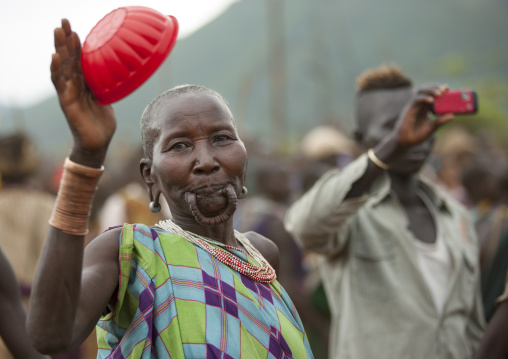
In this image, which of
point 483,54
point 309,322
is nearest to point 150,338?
point 309,322

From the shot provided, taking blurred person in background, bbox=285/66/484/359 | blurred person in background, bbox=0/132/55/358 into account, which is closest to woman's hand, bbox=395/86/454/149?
blurred person in background, bbox=285/66/484/359

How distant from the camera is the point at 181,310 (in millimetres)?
1881

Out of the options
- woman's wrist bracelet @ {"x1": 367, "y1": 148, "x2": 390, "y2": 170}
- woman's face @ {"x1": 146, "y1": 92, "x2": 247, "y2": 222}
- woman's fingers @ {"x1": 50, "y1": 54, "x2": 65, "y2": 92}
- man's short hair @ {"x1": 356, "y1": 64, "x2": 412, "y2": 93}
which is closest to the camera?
woman's fingers @ {"x1": 50, "y1": 54, "x2": 65, "y2": 92}

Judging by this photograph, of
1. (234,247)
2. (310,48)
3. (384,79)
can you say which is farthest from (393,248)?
(310,48)

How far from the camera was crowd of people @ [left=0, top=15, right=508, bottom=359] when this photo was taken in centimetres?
166

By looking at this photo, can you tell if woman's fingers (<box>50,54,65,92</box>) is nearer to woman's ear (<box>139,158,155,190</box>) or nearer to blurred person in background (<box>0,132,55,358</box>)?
woman's ear (<box>139,158,155,190</box>)

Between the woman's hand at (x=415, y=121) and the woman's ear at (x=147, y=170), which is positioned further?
the woman's hand at (x=415, y=121)

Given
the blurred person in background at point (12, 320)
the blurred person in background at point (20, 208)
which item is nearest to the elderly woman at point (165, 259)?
the blurred person in background at point (12, 320)

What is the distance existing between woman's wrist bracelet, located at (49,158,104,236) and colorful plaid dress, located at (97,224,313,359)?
244mm

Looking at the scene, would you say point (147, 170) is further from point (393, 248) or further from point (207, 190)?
point (393, 248)

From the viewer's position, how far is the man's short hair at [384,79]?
155 inches

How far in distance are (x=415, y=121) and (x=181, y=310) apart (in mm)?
1918

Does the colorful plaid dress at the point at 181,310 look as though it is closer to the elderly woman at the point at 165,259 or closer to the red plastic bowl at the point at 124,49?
the elderly woman at the point at 165,259

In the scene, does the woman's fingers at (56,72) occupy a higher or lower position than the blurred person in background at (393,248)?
higher
